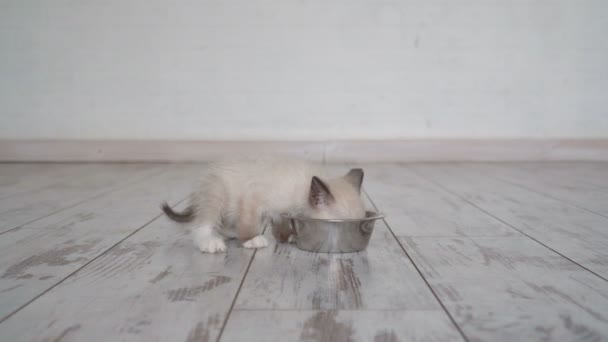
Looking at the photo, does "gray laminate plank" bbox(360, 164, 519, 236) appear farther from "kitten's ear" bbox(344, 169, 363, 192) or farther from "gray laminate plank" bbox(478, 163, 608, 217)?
"gray laminate plank" bbox(478, 163, 608, 217)

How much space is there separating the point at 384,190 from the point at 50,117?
3.19 meters

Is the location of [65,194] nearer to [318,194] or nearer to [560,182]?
[318,194]

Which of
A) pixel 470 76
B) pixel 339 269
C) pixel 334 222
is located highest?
pixel 470 76

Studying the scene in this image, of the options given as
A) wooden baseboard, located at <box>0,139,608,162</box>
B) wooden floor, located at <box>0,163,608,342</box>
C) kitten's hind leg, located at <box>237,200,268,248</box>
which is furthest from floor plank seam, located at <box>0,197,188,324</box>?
wooden baseboard, located at <box>0,139,608,162</box>

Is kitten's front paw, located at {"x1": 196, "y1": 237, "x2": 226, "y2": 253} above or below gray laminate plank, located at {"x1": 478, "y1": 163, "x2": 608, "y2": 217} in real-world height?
below

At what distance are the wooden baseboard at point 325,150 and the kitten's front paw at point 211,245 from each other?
288cm

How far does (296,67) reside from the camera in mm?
4996

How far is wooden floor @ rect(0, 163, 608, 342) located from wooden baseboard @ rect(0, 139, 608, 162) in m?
1.93

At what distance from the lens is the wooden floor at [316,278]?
1257mm

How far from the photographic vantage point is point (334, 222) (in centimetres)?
188

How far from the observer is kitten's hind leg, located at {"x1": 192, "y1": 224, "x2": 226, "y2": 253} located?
196 cm

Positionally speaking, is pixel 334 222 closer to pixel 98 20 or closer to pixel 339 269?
pixel 339 269

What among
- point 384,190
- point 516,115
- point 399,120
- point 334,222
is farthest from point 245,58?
point 334,222

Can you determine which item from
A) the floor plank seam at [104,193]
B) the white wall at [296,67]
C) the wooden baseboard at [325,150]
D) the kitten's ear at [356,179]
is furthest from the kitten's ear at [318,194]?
the white wall at [296,67]
